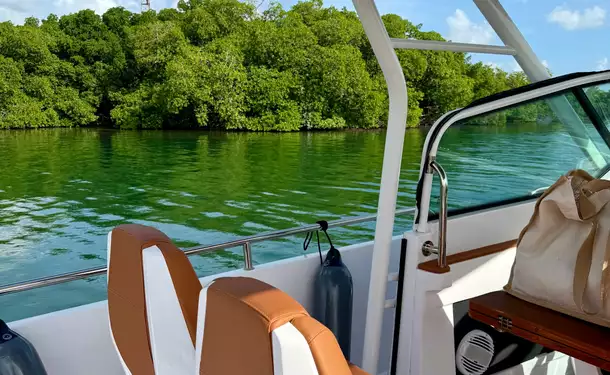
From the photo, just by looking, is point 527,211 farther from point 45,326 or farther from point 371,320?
point 45,326

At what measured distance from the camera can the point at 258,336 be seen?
73 centimetres

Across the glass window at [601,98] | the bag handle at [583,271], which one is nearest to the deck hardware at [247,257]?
the bag handle at [583,271]

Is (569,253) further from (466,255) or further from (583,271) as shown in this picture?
(466,255)

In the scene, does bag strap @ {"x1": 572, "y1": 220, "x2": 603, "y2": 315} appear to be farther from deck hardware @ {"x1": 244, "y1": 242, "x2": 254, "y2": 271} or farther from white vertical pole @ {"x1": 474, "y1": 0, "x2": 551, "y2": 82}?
deck hardware @ {"x1": 244, "y1": 242, "x2": 254, "y2": 271}

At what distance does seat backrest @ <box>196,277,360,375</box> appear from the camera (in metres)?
0.70

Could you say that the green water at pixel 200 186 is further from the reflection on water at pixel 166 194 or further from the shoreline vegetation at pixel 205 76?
the shoreline vegetation at pixel 205 76

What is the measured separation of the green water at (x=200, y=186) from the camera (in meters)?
1.93

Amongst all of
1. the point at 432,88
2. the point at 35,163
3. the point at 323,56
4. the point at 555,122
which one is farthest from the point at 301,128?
the point at 555,122

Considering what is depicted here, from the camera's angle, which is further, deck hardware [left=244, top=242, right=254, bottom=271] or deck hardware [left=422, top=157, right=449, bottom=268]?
deck hardware [left=244, top=242, right=254, bottom=271]

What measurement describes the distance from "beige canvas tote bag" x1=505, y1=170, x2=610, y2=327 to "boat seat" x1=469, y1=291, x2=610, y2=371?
0.02 m

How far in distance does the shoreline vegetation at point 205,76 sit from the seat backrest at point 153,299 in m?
28.0

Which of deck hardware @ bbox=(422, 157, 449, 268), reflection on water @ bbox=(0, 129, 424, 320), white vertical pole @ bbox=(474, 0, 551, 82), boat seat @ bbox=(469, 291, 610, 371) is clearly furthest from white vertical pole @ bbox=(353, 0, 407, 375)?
reflection on water @ bbox=(0, 129, 424, 320)

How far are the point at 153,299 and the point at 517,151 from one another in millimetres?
1288

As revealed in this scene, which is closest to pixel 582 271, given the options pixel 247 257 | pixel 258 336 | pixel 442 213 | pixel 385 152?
pixel 442 213
